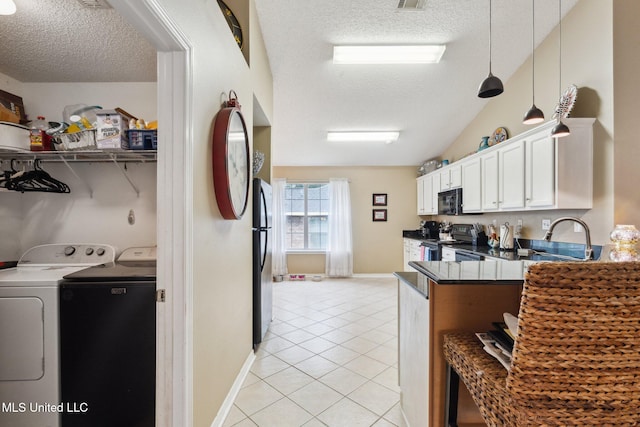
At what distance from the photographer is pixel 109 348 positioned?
140 cm

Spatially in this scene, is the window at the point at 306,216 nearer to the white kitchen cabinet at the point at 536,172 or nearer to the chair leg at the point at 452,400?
the white kitchen cabinet at the point at 536,172

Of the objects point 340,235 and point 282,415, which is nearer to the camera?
point 282,415

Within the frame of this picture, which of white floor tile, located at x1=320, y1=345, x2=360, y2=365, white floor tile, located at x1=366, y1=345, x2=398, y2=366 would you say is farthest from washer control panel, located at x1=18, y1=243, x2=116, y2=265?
white floor tile, located at x1=366, y1=345, x2=398, y2=366

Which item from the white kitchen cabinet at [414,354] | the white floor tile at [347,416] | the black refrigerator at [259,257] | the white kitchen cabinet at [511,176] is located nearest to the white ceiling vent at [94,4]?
the black refrigerator at [259,257]

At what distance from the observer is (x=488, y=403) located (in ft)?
2.99

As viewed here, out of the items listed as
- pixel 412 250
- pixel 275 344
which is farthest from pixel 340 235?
pixel 275 344

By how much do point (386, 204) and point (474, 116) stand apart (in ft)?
7.60

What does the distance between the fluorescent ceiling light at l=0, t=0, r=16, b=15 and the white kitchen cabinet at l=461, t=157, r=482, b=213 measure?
14.5 feet

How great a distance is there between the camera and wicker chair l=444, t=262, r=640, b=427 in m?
0.72

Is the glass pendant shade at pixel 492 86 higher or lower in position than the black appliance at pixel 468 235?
higher

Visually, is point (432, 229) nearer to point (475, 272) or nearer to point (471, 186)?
point (471, 186)

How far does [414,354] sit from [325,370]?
1082 millimetres

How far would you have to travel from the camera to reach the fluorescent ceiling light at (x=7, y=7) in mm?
1392

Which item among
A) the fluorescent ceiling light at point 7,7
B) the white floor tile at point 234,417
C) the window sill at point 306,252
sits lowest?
the white floor tile at point 234,417
